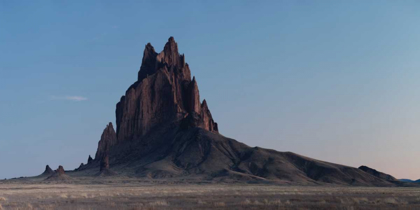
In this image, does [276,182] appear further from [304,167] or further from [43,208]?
[43,208]

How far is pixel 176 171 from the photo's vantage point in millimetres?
150875

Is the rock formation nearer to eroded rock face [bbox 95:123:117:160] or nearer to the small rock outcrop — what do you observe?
eroded rock face [bbox 95:123:117:160]

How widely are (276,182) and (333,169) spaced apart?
28.1 meters

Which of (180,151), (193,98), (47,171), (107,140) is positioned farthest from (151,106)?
(47,171)

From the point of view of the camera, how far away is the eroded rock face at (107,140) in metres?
188

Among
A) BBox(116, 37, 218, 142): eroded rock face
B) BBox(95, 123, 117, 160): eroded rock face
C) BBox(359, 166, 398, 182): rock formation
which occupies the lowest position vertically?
BBox(359, 166, 398, 182): rock formation

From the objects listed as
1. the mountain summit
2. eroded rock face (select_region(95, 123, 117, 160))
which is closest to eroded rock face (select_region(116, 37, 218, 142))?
the mountain summit

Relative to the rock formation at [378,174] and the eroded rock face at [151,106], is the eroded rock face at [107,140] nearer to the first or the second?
the eroded rock face at [151,106]

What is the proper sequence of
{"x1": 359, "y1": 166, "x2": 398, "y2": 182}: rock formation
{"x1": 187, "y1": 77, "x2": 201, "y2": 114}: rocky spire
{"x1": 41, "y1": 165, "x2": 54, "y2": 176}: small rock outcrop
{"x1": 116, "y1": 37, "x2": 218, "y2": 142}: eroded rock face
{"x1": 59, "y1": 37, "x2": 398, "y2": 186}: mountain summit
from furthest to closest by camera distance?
{"x1": 187, "y1": 77, "x2": 201, "y2": 114}: rocky spire → {"x1": 116, "y1": 37, "x2": 218, "y2": 142}: eroded rock face → {"x1": 41, "y1": 165, "x2": 54, "y2": 176}: small rock outcrop → {"x1": 359, "y1": 166, "x2": 398, "y2": 182}: rock formation → {"x1": 59, "y1": 37, "x2": 398, "y2": 186}: mountain summit

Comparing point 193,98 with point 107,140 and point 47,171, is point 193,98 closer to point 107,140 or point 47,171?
point 107,140

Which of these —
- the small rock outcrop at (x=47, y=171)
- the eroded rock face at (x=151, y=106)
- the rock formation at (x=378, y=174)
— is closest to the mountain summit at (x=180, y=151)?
the eroded rock face at (x=151, y=106)

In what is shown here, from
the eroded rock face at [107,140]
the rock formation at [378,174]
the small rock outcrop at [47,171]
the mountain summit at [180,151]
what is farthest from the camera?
the eroded rock face at [107,140]

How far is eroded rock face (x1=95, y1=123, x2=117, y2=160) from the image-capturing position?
18839 centimetres

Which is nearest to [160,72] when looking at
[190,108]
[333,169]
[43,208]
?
[190,108]
